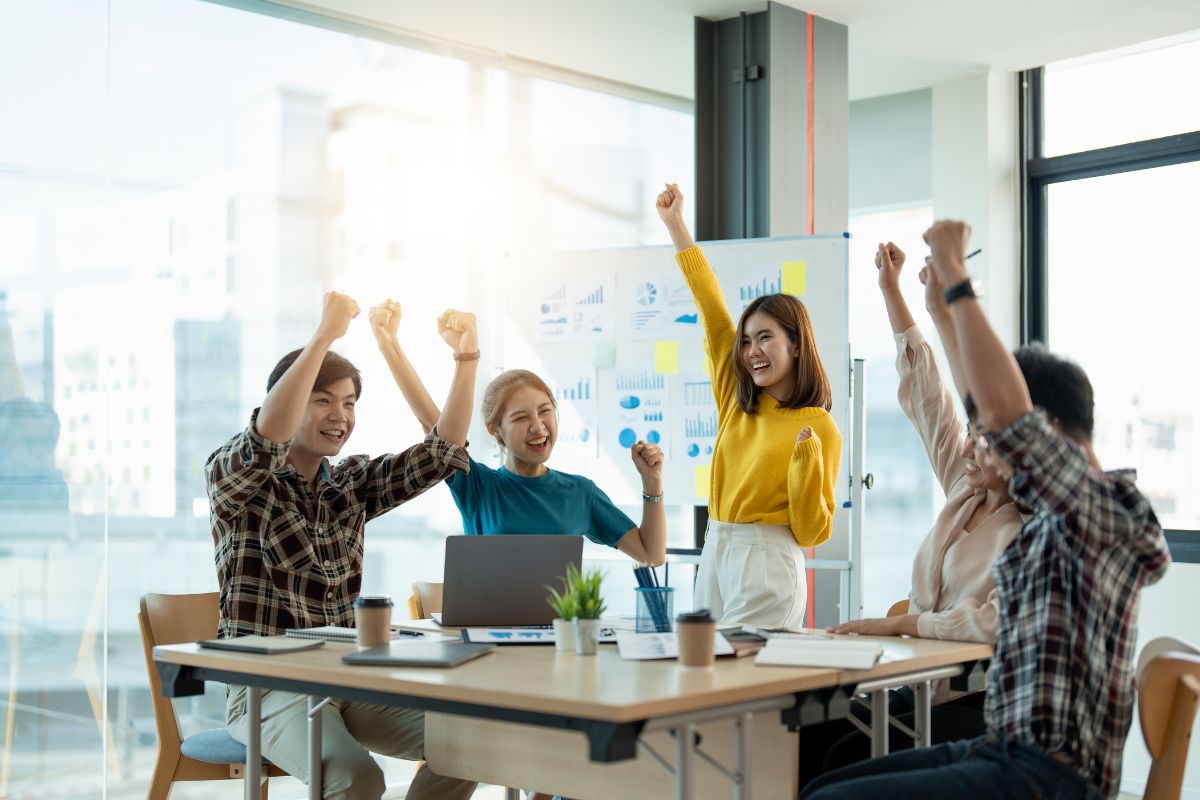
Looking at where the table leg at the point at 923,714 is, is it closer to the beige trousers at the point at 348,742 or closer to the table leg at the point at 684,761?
the table leg at the point at 684,761

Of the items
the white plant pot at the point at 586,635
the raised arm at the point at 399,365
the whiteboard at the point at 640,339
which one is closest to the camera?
the white plant pot at the point at 586,635

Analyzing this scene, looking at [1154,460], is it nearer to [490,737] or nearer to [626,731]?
[490,737]

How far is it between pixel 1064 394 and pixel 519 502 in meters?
1.52

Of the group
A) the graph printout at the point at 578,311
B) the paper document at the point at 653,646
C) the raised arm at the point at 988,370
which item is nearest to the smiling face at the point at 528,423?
the paper document at the point at 653,646

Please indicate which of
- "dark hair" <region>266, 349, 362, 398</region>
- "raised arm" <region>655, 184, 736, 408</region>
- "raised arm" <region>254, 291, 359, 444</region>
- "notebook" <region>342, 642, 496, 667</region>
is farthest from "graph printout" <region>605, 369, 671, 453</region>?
"notebook" <region>342, 642, 496, 667</region>

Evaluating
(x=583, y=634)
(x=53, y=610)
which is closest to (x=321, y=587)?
(x=583, y=634)

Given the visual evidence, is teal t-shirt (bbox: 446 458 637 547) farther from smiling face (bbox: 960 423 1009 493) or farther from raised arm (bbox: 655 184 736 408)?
smiling face (bbox: 960 423 1009 493)

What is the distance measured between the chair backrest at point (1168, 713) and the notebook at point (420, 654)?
113 cm

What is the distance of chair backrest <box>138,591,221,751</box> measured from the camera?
293 centimetres

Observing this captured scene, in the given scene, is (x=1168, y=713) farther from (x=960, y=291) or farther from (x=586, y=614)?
(x=586, y=614)

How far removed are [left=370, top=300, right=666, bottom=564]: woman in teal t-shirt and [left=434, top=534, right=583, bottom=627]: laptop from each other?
527 mm

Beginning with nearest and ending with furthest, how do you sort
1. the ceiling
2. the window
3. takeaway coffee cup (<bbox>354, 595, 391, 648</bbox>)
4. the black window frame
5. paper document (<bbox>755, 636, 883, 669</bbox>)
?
paper document (<bbox>755, 636, 883, 669</bbox>), takeaway coffee cup (<bbox>354, 595, 391, 648</bbox>), the ceiling, the window, the black window frame

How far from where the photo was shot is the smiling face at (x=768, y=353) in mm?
3188

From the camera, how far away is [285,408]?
8.69 feet
